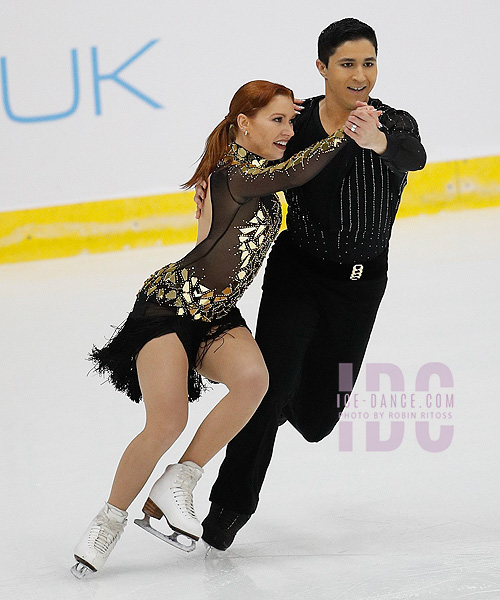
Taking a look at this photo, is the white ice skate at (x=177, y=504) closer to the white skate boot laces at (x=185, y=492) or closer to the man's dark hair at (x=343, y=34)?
the white skate boot laces at (x=185, y=492)

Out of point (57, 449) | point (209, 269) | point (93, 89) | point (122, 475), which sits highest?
point (93, 89)

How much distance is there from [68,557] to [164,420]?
1.78 ft

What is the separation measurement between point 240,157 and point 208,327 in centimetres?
44

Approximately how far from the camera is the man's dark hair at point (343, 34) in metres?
2.72

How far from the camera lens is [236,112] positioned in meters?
2.65

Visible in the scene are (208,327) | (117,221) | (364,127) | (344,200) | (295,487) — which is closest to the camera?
(364,127)

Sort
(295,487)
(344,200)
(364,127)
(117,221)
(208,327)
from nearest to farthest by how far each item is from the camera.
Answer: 1. (364,127)
2. (208,327)
3. (344,200)
4. (295,487)
5. (117,221)

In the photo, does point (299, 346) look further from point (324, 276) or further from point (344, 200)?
point (344, 200)

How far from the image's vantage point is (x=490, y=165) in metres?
7.30

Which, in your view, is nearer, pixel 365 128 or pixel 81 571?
pixel 365 128

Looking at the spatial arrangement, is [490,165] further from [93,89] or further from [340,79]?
[340,79]

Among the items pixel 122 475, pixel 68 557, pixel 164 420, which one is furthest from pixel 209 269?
pixel 68 557

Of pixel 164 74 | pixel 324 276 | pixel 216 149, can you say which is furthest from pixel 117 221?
pixel 216 149

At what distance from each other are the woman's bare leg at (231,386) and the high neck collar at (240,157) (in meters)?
0.43
